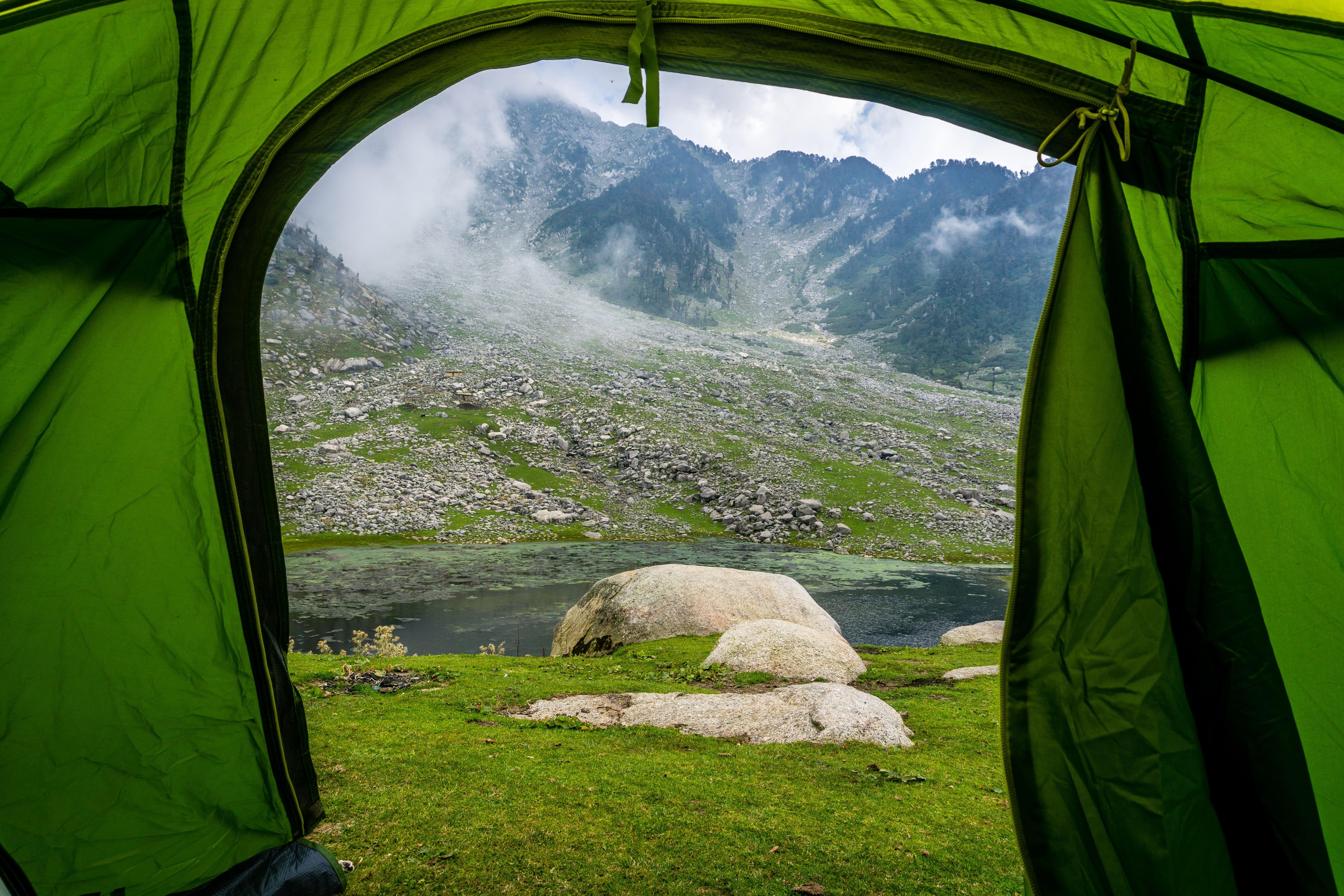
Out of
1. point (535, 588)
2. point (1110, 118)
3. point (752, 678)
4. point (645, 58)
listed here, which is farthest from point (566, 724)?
point (535, 588)

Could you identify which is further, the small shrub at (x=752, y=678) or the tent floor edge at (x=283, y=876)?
the small shrub at (x=752, y=678)

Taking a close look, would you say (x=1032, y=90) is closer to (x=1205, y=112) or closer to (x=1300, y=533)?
(x=1205, y=112)

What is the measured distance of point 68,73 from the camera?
3.53m

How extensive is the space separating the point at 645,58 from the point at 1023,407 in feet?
9.84

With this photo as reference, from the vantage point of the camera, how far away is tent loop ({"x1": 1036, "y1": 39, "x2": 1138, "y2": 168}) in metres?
3.29

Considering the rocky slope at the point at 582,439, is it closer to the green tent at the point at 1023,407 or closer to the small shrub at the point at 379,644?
the small shrub at the point at 379,644

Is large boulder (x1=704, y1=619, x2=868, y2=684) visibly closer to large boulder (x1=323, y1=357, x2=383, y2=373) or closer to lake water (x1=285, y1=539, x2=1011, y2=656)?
lake water (x1=285, y1=539, x2=1011, y2=656)

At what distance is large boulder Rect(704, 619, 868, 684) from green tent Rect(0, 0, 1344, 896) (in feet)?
38.1

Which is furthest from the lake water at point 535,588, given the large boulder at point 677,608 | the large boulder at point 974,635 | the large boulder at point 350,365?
the large boulder at point 350,365

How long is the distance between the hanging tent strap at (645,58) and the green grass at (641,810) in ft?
17.5

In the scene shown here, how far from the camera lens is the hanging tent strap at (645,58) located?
382 centimetres

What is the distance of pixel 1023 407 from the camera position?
122 inches

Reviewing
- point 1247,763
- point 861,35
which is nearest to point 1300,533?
point 1247,763

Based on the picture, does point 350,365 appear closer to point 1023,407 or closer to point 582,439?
point 582,439
